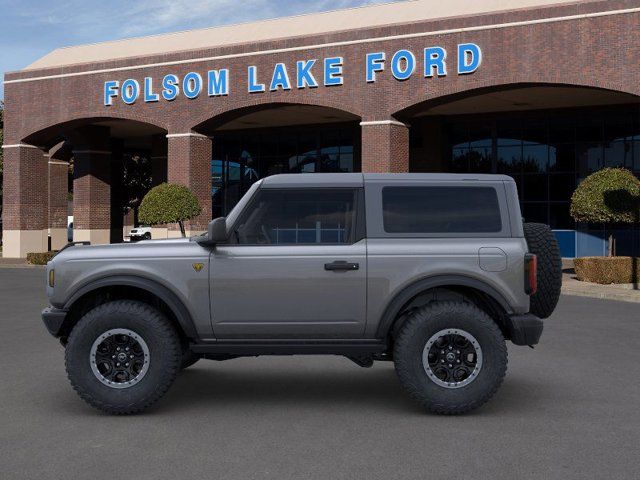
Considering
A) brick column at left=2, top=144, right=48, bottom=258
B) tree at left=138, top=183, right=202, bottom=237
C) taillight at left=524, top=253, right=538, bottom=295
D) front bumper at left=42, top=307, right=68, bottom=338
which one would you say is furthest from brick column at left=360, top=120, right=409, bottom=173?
front bumper at left=42, top=307, right=68, bottom=338

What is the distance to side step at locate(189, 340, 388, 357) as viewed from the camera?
7.16 m

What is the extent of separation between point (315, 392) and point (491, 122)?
1239 inches

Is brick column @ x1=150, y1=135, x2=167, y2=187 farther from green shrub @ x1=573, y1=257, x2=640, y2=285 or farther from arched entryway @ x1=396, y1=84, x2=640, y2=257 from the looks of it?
green shrub @ x1=573, y1=257, x2=640, y2=285

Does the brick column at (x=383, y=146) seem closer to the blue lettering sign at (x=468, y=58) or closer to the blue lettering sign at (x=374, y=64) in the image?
the blue lettering sign at (x=374, y=64)

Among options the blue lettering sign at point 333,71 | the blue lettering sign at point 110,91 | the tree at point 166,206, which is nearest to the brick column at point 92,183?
the blue lettering sign at point 110,91

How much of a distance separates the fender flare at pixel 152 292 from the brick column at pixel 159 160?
132ft

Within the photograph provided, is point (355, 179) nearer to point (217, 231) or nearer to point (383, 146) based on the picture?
point (217, 231)

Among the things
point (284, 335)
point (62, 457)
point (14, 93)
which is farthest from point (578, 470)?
point (14, 93)

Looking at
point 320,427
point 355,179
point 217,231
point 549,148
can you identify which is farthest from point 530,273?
point 549,148

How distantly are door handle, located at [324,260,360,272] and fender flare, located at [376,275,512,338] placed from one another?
449mm

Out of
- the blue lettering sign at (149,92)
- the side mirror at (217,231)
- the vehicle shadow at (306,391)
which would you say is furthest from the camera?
the blue lettering sign at (149,92)

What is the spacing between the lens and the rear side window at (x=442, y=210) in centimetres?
728

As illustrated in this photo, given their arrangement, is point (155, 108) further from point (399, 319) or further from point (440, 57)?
point (399, 319)

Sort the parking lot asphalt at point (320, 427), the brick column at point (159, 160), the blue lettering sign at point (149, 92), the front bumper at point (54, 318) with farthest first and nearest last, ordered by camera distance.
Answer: the brick column at point (159, 160) < the blue lettering sign at point (149, 92) < the front bumper at point (54, 318) < the parking lot asphalt at point (320, 427)
